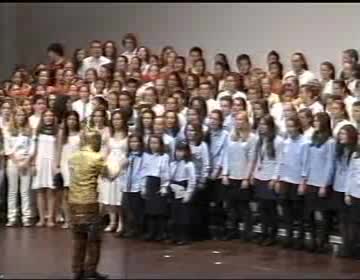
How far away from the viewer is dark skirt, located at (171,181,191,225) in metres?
11.8

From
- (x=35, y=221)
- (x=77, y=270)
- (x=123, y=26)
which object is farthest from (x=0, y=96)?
(x=77, y=270)

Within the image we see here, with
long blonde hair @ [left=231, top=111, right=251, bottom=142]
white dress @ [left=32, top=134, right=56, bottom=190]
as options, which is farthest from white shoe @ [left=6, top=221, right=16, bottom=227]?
long blonde hair @ [left=231, top=111, right=251, bottom=142]

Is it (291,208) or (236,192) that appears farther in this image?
(236,192)

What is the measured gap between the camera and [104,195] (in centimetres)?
1243

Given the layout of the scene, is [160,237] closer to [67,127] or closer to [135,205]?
[135,205]

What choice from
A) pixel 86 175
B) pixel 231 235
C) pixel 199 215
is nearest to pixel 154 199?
pixel 199 215

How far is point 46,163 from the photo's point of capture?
12.8 m

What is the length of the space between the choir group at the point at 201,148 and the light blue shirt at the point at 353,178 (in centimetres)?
1

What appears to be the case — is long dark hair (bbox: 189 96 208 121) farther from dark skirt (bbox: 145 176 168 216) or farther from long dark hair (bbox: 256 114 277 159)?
dark skirt (bbox: 145 176 168 216)

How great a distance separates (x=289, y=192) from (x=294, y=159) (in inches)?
15.9

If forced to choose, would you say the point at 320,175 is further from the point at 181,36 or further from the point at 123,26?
the point at 123,26

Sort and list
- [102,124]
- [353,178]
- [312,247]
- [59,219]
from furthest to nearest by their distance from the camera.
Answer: [59,219]
[102,124]
[312,247]
[353,178]

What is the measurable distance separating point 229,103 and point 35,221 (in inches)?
125

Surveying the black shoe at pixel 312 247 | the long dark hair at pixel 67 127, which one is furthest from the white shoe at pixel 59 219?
the black shoe at pixel 312 247
